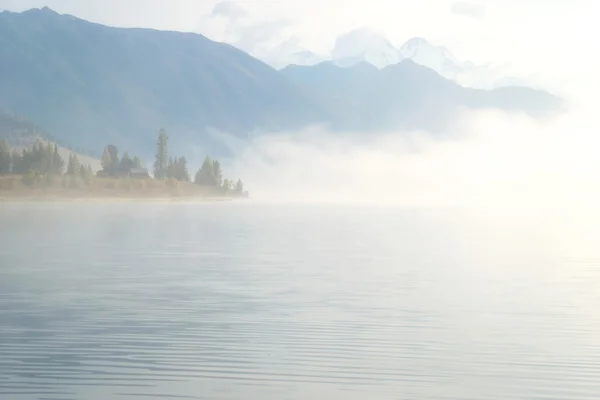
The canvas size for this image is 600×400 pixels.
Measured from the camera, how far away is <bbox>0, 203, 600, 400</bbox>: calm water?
78.6ft

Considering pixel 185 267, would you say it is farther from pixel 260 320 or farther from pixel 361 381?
pixel 361 381

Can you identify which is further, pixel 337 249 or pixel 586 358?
pixel 337 249

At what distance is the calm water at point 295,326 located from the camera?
78.6ft

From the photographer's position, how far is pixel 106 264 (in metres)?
57.3

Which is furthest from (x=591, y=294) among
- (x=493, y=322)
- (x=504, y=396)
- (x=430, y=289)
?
(x=504, y=396)

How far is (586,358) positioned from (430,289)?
17945mm

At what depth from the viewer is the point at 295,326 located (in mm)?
32875

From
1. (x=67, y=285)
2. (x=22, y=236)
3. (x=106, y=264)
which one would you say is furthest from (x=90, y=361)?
(x=22, y=236)

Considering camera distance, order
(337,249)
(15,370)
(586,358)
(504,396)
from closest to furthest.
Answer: (504,396) → (15,370) → (586,358) → (337,249)

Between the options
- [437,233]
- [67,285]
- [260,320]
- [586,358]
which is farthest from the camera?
[437,233]

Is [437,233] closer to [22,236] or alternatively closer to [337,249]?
[337,249]

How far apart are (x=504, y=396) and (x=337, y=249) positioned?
174 feet

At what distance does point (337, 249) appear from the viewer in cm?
7612

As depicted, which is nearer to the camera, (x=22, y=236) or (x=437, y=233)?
(x=22, y=236)
